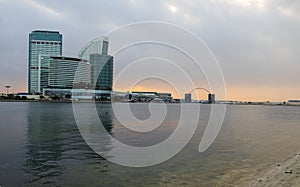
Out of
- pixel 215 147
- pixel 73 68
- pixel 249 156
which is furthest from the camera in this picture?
pixel 73 68

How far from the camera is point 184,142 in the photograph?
30516 millimetres

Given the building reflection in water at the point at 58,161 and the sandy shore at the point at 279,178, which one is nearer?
the sandy shore at the point at 279,178

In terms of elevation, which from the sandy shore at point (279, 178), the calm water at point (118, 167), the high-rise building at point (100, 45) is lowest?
the calm water at point (118, 167)

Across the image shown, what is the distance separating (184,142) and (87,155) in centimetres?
1138

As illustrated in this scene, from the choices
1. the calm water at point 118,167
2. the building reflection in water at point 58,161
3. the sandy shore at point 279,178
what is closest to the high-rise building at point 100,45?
the building reflection in water at point 58,161

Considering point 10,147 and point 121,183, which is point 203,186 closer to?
point 121,183

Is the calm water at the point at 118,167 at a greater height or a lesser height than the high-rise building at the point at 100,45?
lesser

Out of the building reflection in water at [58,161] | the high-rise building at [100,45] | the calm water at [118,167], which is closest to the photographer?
the calm water at [118,167]

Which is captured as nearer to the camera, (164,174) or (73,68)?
(164,174)

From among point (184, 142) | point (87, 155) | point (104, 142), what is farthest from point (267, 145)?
point (87, 155)

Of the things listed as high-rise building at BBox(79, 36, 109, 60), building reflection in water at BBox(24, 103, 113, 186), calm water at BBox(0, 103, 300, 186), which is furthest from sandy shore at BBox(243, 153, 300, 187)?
high-rise building at BBox(79, 36, 109, 60)

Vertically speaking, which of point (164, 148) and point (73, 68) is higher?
point (73, 68)

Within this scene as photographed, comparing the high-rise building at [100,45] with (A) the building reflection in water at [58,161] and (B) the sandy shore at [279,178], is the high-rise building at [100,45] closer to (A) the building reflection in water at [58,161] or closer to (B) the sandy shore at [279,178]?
(A) the building reflection in water at [58,161]

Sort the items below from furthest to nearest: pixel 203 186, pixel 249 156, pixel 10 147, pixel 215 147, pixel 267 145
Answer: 1. pixel 267 145
2. pixel 215 147
3. pixel 10 147
4. pixel 249 156
5. pixel 203 186
